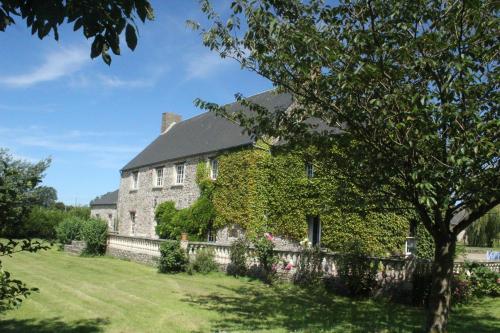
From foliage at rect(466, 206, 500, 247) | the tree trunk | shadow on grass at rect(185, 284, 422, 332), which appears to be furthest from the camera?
foliage at rect(466, 206, 500, 247)

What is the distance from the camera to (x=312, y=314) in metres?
10.0

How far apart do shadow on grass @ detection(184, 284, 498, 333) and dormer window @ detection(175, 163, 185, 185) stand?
15792 millimetres

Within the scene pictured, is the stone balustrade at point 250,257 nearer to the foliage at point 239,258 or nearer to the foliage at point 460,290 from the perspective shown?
the foliage at point 239,258

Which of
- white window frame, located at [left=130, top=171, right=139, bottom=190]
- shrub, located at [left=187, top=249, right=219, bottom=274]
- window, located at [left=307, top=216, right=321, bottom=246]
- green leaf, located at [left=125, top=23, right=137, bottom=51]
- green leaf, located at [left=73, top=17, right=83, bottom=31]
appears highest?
white window frame, located at [left=130, top=171, right=139, bottom=190]

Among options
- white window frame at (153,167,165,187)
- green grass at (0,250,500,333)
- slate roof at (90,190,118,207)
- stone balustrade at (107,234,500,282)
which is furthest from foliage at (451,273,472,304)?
slate roof at (90,190,118,207)

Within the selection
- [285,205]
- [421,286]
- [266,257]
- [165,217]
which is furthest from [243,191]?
[421,286]

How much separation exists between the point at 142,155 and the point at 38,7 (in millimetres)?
33263

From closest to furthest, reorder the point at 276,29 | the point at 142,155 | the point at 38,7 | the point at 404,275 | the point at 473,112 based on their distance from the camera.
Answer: the point at 38,7, the point at 473,112, the point at 276,29, the point at 404,275, the point at 142,155

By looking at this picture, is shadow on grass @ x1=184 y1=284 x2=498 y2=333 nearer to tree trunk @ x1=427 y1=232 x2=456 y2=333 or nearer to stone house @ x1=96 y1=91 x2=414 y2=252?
tree trunk @ x1=427 y1=232 x2=456 y2=333

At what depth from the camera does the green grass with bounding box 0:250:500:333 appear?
27.0ft

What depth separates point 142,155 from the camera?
35.4 meters

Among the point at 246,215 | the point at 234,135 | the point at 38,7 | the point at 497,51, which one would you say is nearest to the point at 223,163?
the point at 234,135

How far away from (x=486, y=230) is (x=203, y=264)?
34.5 meters

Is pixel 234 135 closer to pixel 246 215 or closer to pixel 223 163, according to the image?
pixel 223 163
